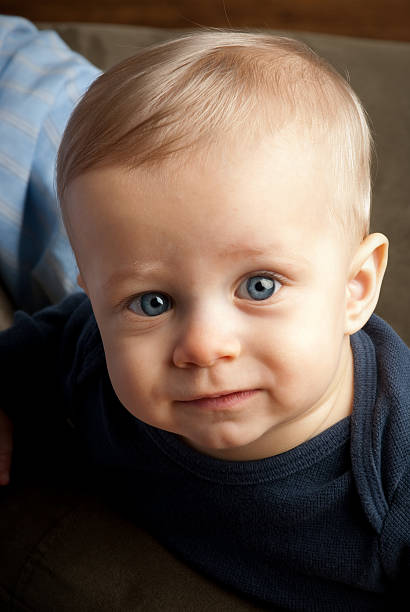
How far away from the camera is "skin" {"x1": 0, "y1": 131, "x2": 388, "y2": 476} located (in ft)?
1.90

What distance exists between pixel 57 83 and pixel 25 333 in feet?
1.44

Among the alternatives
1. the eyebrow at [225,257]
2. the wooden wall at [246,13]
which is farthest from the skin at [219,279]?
the wooden wall at [246,13]

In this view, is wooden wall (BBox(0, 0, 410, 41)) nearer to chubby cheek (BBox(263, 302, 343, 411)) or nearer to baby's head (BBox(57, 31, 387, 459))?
baby's head (BBox(57, 31, 387, 459))

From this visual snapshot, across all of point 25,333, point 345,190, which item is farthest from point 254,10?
point 345,190

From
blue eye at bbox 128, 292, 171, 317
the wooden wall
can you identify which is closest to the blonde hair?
blue eye at bbox 128, 292, 171, 317

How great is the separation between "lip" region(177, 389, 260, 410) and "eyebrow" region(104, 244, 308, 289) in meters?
Result: 0.12

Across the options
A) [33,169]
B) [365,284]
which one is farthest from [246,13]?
[365,284]

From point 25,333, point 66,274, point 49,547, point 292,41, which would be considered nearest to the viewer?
point 292,41

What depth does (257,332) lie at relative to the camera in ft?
1.98

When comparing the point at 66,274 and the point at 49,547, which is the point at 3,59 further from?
the point at 49,547

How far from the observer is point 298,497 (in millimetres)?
733

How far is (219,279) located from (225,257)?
19mm

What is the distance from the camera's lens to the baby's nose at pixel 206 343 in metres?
0.58

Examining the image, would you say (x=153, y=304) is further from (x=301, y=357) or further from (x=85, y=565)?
(x=85, y=565)
